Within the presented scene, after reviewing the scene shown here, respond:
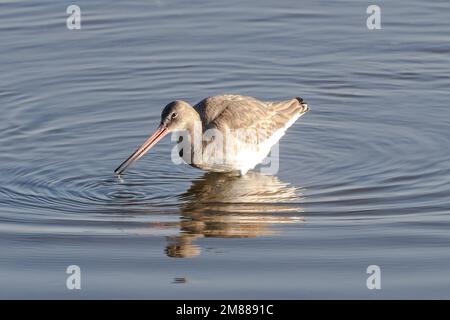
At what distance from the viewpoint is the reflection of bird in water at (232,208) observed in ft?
34.1

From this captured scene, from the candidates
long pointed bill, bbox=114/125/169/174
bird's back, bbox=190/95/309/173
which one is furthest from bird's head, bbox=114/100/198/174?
bird's back, bbox=190/95/309/173

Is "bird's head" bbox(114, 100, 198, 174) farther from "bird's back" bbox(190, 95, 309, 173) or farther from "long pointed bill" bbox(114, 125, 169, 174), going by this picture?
"bird's back" bbox(190, 95, 309, 173)

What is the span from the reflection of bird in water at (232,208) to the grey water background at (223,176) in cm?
3

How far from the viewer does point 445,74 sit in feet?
48.5

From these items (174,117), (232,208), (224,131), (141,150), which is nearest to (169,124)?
(174,117)

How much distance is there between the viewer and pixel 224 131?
1253cm

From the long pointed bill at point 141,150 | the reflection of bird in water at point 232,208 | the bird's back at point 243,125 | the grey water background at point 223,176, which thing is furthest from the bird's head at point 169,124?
the reflection of bird in water at point 232,208

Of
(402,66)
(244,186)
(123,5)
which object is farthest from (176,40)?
(244,186)

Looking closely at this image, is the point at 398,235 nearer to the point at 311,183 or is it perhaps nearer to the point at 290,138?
the point at 311,183

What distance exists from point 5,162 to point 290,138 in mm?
3352

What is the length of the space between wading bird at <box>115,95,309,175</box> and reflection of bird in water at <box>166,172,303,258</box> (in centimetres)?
24

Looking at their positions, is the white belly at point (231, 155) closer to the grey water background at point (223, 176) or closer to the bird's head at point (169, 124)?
the grey water background at point (223, 176)

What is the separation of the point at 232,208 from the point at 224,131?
61.9 inches

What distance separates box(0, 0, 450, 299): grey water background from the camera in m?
9.55
